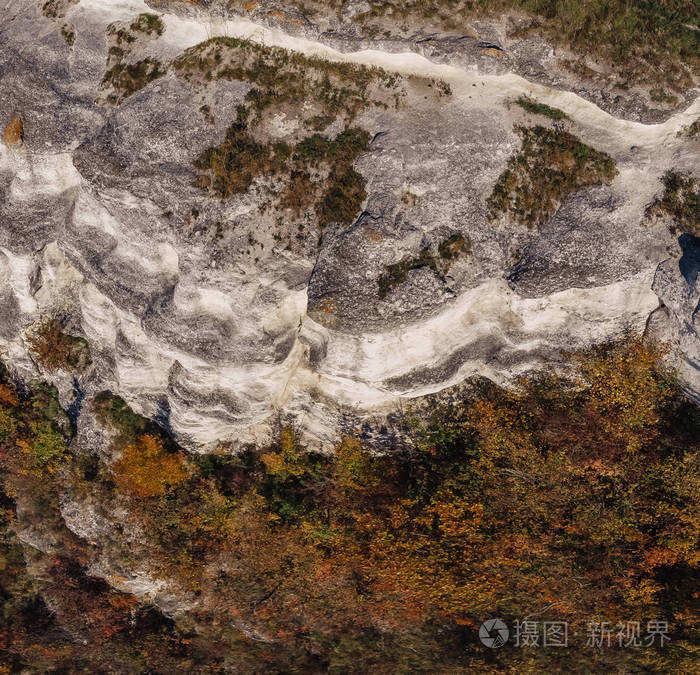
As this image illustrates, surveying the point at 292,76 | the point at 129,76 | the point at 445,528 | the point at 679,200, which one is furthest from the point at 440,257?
the point at 129,76

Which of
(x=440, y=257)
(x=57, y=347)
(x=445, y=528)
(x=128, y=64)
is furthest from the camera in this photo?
(x=57, y=347)

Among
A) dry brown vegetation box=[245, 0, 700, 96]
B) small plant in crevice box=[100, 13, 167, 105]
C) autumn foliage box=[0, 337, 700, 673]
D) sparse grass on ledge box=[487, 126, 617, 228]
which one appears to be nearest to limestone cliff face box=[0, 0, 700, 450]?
small plant in crevice box=[100, 13, 167, 105]

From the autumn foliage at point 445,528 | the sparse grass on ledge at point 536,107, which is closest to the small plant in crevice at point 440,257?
the sparse grass on ledge at point 536,107

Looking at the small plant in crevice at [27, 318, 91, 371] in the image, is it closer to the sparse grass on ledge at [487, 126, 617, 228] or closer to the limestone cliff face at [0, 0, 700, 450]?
the limestone cliff face at [0, 0, 700, 450]

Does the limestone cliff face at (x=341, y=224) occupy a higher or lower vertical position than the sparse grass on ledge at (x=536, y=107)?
lower

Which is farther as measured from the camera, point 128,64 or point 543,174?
point 128,64

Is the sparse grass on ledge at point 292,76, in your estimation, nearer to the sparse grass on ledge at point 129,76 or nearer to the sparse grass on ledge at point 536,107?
the sparse grass on ledge at point 129,76

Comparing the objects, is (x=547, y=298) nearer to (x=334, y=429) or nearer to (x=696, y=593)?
(x=334, y=429)

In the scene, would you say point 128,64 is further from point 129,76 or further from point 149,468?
point 149,468

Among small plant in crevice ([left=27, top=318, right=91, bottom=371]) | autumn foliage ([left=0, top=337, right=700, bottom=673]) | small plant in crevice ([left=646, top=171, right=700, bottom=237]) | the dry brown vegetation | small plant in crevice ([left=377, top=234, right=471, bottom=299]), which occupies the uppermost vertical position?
the dry brown vegetation
